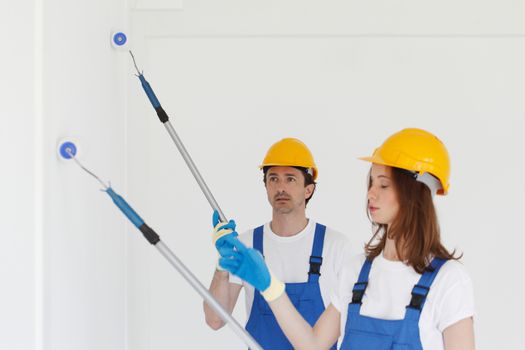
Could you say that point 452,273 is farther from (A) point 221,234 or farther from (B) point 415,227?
(A) point 221,234

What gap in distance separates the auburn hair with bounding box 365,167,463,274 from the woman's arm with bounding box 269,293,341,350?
0.95 feet

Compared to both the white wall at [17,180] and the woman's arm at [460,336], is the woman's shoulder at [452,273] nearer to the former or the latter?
the woman's arm at [460,336]

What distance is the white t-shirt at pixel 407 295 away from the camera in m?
2.07

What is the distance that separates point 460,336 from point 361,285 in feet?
1.08

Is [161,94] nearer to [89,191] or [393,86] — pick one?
[393,86]

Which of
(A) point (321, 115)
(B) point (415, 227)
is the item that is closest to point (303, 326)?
(B) point (415, 227)

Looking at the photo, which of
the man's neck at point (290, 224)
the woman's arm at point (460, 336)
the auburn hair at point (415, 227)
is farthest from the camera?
the man's neck at point (290, 224)

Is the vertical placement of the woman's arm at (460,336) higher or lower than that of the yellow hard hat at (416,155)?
lower

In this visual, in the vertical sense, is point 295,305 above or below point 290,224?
below

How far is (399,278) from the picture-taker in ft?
7.19

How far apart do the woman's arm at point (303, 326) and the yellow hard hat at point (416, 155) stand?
0.47 m

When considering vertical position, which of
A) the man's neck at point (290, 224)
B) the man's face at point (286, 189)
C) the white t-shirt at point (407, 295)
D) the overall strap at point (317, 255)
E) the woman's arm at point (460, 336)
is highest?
the man's face at point (286, 189)

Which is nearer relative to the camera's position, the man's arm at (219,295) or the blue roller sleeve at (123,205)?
the blue roller sleeve at (123,205)

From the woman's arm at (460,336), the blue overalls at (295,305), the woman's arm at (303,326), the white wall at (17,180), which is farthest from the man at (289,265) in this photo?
the white wall at (17,180)
